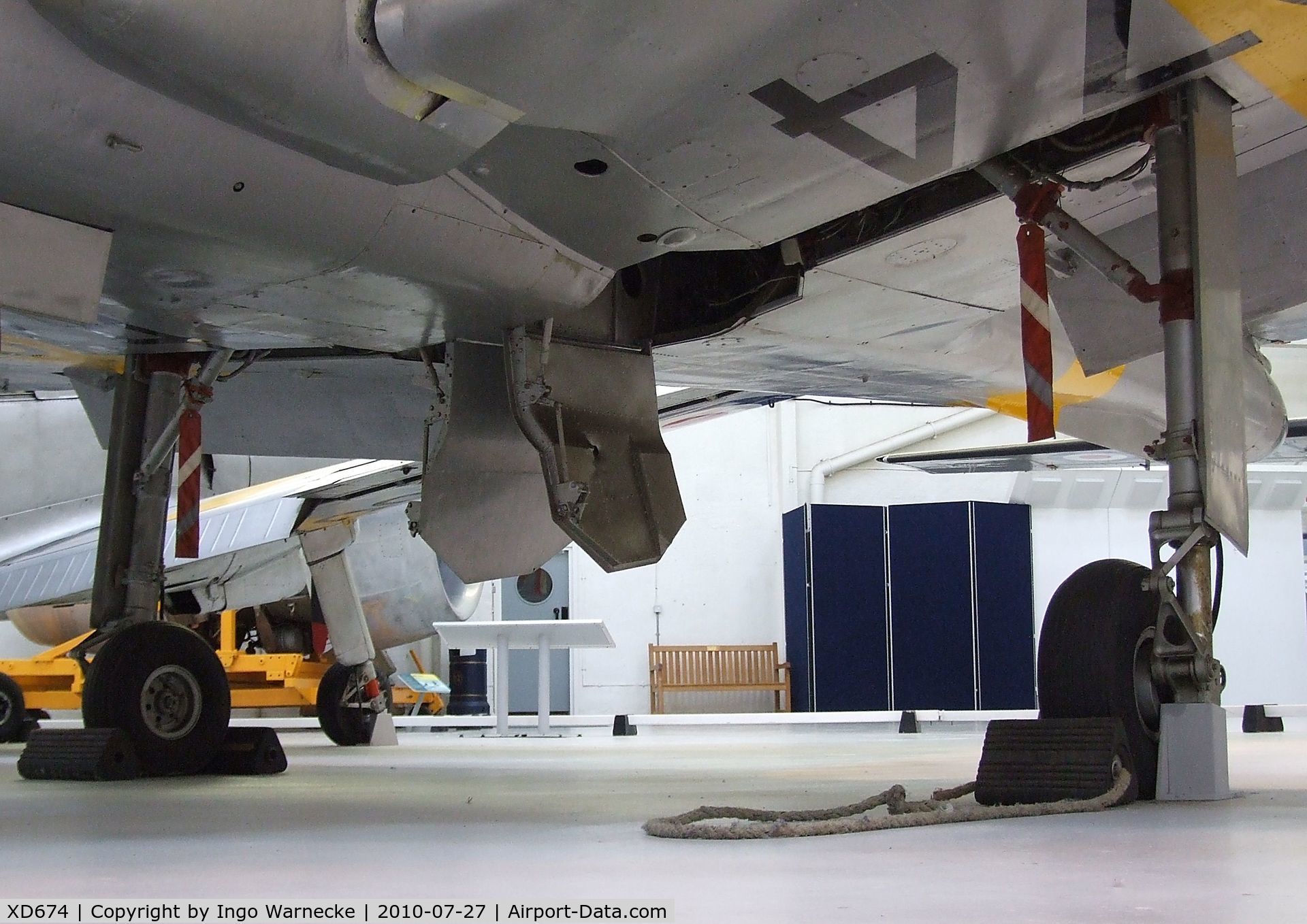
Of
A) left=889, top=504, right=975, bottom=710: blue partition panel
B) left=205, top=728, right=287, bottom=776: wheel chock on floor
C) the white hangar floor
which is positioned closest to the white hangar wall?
left=889, top=504, right=975, bottom=710: blue partition panel

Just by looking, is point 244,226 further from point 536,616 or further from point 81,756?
→ point 536,616

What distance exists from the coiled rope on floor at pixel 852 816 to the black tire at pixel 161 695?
385 cm

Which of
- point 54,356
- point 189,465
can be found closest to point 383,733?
point 189,465

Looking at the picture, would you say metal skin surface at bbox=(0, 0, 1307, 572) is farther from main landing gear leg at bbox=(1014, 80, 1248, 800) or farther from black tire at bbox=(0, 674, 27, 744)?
black tire at bbox=(0, 674, 27, 744)

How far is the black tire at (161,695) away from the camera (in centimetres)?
670

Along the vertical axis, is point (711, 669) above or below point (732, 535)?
below

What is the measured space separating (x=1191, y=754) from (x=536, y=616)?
21727mm

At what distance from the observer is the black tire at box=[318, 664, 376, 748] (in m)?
10.8

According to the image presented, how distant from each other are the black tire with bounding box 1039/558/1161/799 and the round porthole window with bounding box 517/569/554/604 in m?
20.5

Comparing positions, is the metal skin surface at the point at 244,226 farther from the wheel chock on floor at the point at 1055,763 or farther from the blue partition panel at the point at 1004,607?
the blue partition panel at the point at 1004,607

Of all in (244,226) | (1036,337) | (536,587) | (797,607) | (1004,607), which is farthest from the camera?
(536,587)

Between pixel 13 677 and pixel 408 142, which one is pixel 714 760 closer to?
pixel 408 142

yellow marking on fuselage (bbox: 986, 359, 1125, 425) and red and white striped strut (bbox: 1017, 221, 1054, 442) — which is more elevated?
yellow marking on fuselage (bbox: 986, 359, 1125, 425)

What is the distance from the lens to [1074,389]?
327 inches
